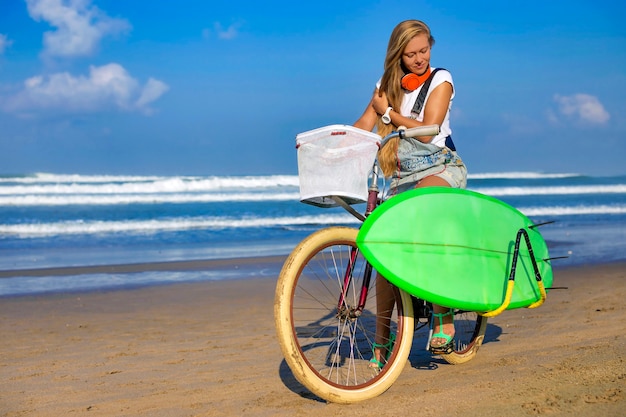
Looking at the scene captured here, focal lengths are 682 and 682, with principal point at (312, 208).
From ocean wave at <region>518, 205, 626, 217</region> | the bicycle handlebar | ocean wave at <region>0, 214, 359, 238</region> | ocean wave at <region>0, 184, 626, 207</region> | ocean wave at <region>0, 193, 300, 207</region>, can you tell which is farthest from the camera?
ocean wave at <region>0, 184, 626, 207</region>

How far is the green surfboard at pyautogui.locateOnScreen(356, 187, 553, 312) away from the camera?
11.5 ft

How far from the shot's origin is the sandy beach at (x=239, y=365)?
138 inches

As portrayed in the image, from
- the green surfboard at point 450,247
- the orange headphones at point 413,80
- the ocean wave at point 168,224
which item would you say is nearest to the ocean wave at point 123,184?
the ocean wave at point 168,224

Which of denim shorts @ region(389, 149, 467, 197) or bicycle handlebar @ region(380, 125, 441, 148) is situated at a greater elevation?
bicycle handlebar @ region(380, 125, 441, 148)

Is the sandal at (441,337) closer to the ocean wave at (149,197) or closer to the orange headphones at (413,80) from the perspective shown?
the orange headphones at (413,80)

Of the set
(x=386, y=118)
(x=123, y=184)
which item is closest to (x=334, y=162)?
(x=386, y=118)

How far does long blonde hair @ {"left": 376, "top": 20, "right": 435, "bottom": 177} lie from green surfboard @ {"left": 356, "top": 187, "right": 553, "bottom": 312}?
0.41m

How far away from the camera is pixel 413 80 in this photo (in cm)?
397

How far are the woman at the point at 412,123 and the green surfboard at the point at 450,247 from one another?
0.28m

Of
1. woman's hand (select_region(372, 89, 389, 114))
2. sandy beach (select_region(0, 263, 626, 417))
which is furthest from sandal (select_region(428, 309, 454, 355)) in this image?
woman's hand (select_region(372, 89, 389, 114))

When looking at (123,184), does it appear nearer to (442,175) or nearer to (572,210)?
(572,210)

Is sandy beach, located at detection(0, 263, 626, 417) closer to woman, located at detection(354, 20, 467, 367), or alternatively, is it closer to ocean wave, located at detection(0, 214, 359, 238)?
woman, located at detection(354, 20, 467, 367)

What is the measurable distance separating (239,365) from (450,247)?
69.9 inches

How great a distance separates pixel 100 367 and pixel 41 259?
7.06 meters
